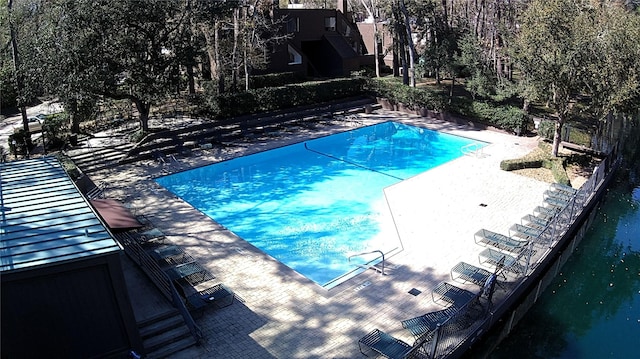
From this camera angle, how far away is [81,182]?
18.1 metres

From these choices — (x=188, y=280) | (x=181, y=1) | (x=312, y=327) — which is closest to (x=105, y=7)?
(x=181, y=1)

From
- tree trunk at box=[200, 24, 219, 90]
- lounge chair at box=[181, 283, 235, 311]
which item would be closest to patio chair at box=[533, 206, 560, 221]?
lounge chair at box=[181, 283, 235, 311]

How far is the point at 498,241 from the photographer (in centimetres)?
1505

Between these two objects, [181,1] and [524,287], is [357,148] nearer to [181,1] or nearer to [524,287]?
[181,1]

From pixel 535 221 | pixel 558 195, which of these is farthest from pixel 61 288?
pixel 558 195

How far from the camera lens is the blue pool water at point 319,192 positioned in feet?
52.7

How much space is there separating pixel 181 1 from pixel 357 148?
39.5ft

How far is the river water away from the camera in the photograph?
12289 millimetres

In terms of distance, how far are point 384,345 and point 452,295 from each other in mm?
2854

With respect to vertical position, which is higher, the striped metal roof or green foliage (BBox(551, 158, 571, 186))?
the striped metal roof

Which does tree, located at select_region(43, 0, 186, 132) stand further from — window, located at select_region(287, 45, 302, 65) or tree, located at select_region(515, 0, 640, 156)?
tree, located at select_region(515, 0, 640, 156)

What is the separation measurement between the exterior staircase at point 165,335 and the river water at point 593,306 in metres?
7.59

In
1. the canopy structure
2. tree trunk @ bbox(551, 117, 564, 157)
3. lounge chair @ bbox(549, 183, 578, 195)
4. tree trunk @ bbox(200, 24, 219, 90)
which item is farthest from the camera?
tree trunk @ bbox(200, 24, 219, 90)

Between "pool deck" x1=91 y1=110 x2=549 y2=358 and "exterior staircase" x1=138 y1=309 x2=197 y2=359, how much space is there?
9.1 inches
